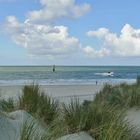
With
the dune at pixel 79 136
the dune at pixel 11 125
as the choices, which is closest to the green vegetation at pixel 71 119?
the dune at pixel 79 136

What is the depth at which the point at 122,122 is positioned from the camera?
276 inches

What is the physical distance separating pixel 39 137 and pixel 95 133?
4.90ft

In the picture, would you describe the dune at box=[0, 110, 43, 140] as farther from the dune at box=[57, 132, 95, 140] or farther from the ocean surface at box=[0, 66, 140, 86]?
the ocean surface at box=[0, 66, 140, 86]

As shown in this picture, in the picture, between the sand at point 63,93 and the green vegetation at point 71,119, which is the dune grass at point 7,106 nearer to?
the green vegetation at point 71,119

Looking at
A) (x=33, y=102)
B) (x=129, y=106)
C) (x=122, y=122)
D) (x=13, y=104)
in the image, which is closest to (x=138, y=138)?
(x=122, y=122)

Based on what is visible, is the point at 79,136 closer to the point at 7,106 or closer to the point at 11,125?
the point at 11,125

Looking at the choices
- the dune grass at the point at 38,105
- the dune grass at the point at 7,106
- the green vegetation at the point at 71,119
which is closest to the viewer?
the green vegetation at the point at 71,119

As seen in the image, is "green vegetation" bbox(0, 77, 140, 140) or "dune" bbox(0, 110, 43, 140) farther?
"dune" bbox(0, 110, 43, 140)

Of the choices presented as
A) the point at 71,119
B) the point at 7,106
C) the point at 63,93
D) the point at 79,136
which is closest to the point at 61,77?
the point at 63,93

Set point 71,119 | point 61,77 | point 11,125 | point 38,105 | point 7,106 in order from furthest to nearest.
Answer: point 61,77, point 7,106, point 38,105, point 71,119, point 11,125

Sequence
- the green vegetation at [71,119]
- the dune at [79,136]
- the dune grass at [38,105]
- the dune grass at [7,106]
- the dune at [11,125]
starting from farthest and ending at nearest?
the dune grass at [7,106] → the dune grass at [38,105] → the dune at [79,136] → the dune at [11,125] → the green vegetation at [71,119]

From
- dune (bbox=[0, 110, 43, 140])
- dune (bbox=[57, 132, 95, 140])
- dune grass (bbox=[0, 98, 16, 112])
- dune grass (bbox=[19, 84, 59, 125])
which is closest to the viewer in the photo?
dune (bbox=[0, 110, 43, 140])

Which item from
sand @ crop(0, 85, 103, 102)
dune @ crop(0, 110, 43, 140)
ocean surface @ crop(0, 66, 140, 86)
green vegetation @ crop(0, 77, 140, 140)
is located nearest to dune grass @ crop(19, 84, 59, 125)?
green vegetation @ crop(0, 77, 140, 140)

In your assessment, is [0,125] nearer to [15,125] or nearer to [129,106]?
[15,125]
